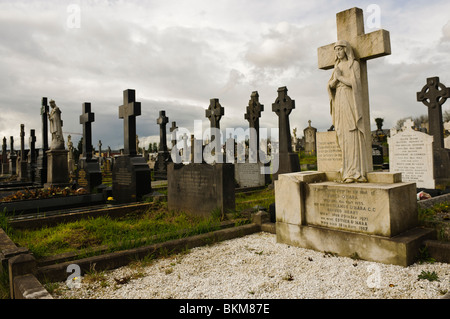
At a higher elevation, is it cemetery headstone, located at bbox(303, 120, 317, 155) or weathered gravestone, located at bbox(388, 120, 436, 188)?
cemetery headstone, located at bbox(303, 120, 317, 155)

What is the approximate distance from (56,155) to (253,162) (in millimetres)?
8135

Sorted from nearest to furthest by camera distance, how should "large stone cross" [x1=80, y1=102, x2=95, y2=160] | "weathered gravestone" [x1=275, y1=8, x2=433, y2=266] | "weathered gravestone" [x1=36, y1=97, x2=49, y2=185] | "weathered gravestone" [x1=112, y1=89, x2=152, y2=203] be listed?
"weathered gravestone" [x1=275, y1=8, x2=433, y2=266] → "weathered gravestone" [x1=112, y1=89, x2=152, y2=203] → "large stone cross" [x1=80, y1=102, x2=95, y2=160] → "weathered gravestone" [x1=36, y1=97, x2=49, y2=185]

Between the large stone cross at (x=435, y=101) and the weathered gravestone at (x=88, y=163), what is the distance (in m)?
12.4

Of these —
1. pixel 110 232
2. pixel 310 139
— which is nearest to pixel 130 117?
pixel 110 232

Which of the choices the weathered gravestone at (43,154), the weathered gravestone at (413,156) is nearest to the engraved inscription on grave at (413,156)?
the weathered gravestone at (413,156)

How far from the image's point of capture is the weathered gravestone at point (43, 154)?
14148 millimetres

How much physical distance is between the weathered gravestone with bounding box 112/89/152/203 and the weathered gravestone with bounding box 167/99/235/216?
1.61 meters

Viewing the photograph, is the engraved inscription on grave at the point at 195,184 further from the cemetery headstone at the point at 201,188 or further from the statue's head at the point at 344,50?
the statue's head at the point at 344,50

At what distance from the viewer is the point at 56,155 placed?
12602 mm

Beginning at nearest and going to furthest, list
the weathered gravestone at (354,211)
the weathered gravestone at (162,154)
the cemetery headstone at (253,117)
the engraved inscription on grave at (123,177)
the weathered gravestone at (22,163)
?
the weathered gravestone at (354,211) < the engraved inscription on grave at (123,177) < the cemetery headstone at (253,117) < the weathered gravestone at (162,154) < the weathered gravestone at (22,163)

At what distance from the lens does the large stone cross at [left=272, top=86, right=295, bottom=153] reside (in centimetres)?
1140

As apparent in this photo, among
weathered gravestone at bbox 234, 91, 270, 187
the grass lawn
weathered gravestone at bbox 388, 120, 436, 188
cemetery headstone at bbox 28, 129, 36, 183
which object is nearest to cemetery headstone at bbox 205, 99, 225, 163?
weathered gravestone at bbox 234, 91, 270, 187

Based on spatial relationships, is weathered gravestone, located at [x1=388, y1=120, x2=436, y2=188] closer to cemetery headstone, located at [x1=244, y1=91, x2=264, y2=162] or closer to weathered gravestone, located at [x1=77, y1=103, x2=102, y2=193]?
cemetery headstone, located at [x1=244, y1=91, x2=264, y2=162]
